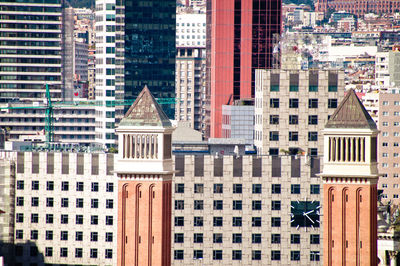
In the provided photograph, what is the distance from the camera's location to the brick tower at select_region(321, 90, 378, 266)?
13538 cm

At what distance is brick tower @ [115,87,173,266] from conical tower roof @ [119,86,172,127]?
30.4 inches

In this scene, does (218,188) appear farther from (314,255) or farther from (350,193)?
(350,193)

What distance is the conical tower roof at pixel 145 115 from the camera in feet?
453

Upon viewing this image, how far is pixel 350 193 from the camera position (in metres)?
136

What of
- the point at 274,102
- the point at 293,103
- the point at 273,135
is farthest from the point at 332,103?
the point at 273,135

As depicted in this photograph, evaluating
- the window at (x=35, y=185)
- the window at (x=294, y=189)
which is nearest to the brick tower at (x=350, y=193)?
the window at (x=294, y=189)

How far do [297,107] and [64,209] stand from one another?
35683 mm

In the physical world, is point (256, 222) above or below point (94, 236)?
above

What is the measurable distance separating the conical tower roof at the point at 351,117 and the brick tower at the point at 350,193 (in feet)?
0.32

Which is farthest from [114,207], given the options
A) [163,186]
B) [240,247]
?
[163,186]

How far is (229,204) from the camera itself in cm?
16250

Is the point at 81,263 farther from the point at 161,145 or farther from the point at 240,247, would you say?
the point at 161,145

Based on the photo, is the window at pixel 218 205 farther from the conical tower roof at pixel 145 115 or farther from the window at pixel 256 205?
the conical tower roof at pixel 145 115

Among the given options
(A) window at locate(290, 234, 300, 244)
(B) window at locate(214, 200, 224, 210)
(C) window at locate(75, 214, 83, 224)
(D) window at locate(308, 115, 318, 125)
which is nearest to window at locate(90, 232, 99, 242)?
(C) window at locate(75, 214, 83, 224)
